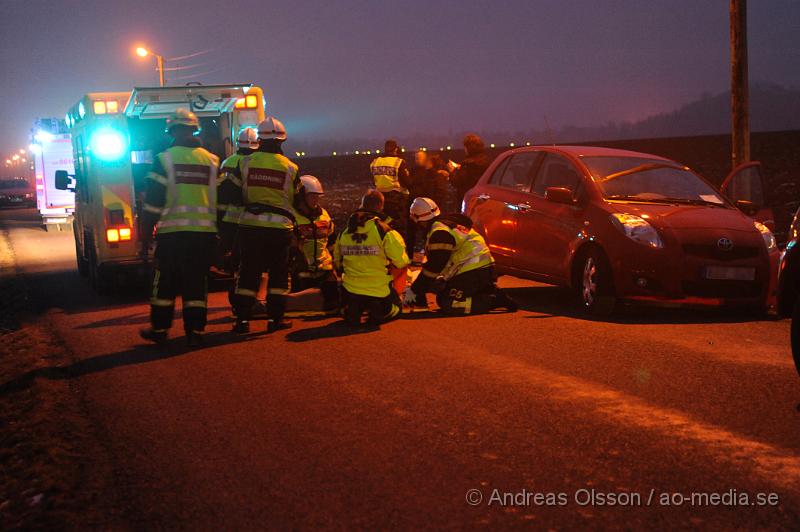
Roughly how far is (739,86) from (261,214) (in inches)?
353

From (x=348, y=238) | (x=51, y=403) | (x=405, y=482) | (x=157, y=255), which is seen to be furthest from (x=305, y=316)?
(x=405, y=482)

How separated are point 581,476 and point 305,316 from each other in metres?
6.39

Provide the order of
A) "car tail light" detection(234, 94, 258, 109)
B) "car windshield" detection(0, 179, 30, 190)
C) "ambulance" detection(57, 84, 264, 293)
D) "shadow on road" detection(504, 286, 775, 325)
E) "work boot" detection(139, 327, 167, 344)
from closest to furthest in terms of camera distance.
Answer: "work boot" detection(139, 327, 167, 344)
"shadow on road" detection(504, 286, 775, 325)
"ambulance" detection(57, 84, 264, 293)
"car tail light" detection(234, 94, 258, 109)
"car windshield" detection(0, 179, 30, 190)

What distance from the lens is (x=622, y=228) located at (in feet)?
32.5

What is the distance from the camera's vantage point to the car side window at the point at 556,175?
11141 millimetres

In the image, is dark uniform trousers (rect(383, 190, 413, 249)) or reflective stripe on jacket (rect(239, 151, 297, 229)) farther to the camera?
dark uniform trousers (rect(383, 190, 413, 249))

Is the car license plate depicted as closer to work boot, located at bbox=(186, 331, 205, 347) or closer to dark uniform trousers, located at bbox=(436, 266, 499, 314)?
dark uniform trousers, located at bbox=(436, 266, 499, 314)

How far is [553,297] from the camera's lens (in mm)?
12008

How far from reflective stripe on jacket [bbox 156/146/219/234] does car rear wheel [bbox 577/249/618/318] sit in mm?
3941

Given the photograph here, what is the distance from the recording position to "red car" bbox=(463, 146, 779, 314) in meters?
9.66

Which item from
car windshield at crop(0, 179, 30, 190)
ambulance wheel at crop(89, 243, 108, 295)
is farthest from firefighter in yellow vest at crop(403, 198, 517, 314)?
car windshield at crop(0, 179, 30, 190)

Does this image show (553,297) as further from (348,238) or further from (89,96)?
(89,96)

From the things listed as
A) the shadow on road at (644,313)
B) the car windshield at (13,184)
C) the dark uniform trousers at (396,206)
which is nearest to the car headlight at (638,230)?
the shadow on road at (644,313)

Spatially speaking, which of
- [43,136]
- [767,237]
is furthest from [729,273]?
[43,136]
